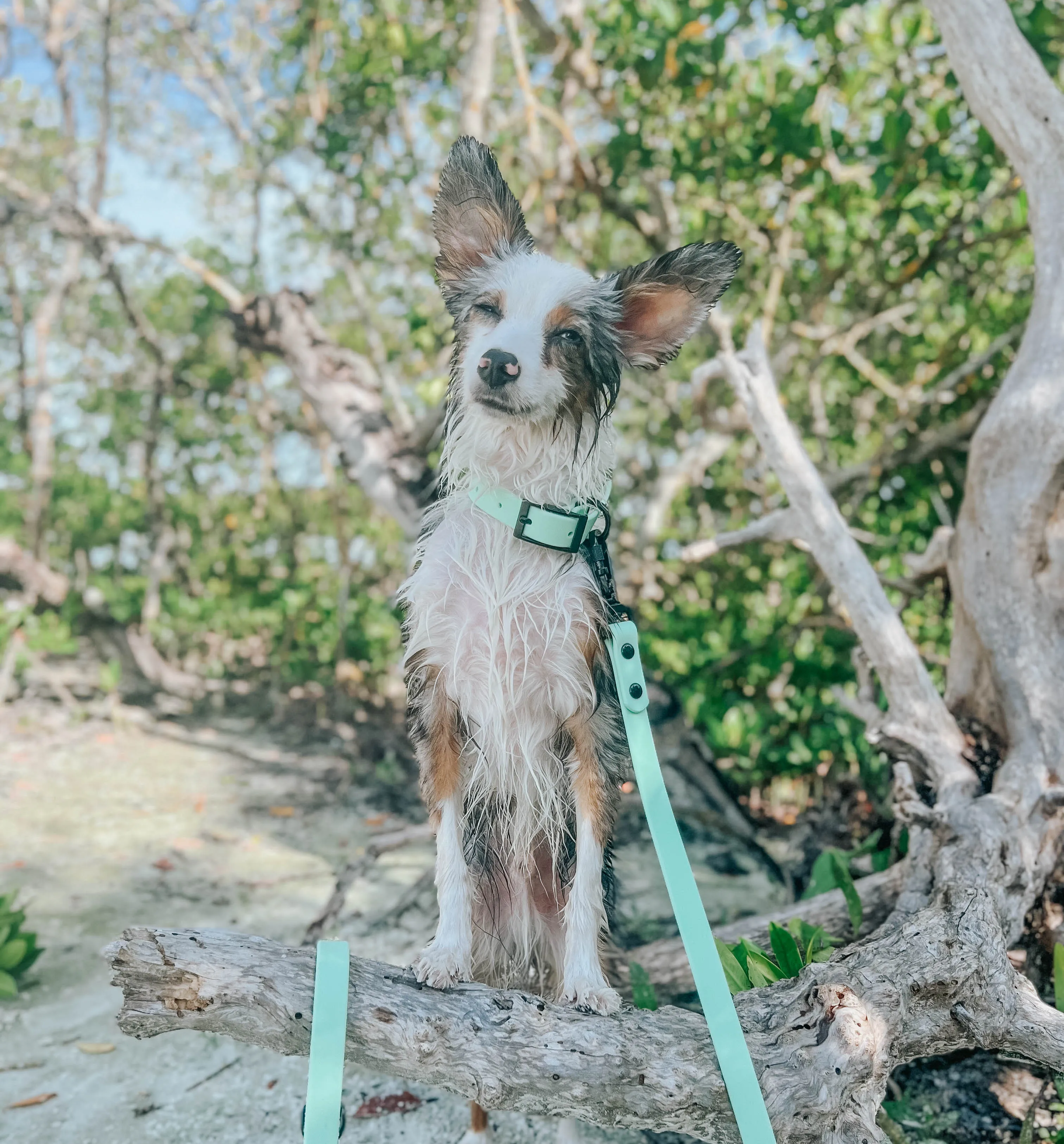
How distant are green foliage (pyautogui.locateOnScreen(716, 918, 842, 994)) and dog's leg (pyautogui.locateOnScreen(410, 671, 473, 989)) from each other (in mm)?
683

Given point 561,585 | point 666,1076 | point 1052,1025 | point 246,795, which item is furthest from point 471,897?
point 246,795

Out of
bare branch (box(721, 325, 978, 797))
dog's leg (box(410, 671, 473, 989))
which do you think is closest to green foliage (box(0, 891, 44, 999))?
dog's leg (box(410, 671, 473, 989))

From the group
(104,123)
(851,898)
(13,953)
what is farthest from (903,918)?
(104,123)

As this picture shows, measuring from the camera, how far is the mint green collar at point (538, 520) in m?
2.04

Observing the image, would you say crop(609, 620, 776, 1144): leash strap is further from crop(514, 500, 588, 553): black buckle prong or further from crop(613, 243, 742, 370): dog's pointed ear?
crop(613, 243, 742, 370): dog's pointed ear

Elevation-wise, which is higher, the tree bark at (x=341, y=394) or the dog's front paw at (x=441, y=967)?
the tree bark at (x=341, y=394)

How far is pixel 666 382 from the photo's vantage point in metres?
6.11

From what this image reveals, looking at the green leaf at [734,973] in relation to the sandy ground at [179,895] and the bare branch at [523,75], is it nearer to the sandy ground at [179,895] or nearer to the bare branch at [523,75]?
the sandy ground at [179,895]

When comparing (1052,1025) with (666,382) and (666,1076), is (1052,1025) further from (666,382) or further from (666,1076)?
(666,382)

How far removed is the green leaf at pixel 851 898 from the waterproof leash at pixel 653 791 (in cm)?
96

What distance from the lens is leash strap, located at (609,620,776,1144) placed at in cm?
174

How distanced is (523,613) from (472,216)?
1.01 meters

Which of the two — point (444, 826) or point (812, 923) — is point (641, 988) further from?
point (444, 826)

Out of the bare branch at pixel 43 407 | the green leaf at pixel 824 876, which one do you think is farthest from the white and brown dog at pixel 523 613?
the bare branch at pixel 43 407
